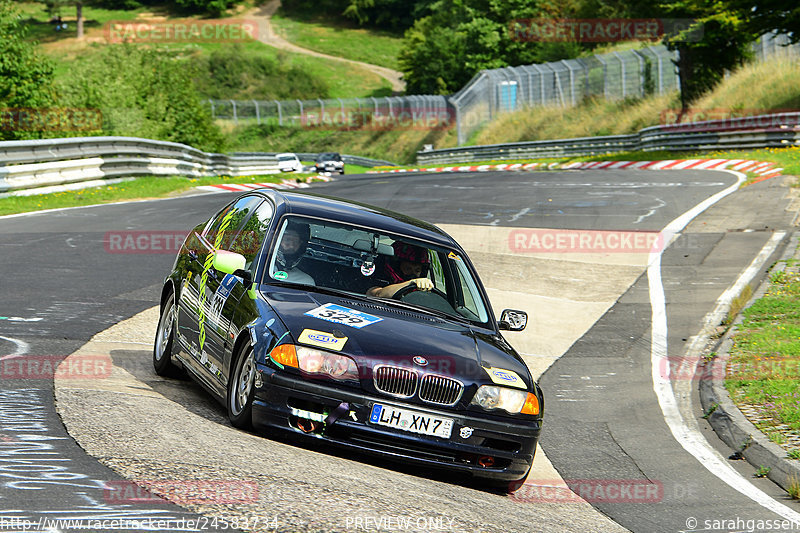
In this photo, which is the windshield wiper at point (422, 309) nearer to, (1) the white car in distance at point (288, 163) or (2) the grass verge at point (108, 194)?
(2) the grass verge at point (108, 194)

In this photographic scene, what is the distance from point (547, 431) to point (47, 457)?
4.51 metres

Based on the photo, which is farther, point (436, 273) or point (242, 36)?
point (242, 36)

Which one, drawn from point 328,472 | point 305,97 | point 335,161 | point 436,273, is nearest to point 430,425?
point 328,472

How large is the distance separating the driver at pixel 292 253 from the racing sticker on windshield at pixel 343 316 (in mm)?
509

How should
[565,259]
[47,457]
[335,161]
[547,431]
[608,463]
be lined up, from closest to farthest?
[47,457] → [608,463] → [547,431] → [565,259] → [335,161]

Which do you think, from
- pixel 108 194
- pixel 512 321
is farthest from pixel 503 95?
pixel 512 321

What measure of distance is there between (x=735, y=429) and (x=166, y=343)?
182 inches

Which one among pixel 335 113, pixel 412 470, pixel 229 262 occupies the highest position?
pixel 229 262

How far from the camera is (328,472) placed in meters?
5.50

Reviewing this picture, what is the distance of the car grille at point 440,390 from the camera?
606 centimetres

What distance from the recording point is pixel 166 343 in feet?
26.2

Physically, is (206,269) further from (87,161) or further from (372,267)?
(87,161)

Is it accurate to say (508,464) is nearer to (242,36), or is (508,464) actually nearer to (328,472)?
(328,472)

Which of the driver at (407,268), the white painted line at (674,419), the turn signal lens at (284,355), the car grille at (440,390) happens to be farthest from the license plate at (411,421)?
the white painted line at (674,419)
